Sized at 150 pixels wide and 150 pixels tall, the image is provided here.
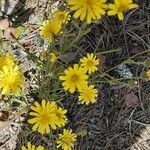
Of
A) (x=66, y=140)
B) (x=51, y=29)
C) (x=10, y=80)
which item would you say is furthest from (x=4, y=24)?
(x=66, y=140)

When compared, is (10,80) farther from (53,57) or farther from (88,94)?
(88,94)

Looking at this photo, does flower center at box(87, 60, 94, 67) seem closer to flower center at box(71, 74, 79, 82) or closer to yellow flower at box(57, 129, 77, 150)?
flower center at box(71, 74, 79, 82)

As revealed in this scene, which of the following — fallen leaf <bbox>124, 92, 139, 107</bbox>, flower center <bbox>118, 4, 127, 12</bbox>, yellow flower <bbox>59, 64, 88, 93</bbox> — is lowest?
fallen leaf <bbox>124, 92, 139, 107</bbox>

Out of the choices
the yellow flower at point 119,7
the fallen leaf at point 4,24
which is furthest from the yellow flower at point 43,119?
the fallen leaf at point 4,24

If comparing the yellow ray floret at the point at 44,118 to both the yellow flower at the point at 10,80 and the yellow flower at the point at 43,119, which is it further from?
the yellow flower at the point at 10,80

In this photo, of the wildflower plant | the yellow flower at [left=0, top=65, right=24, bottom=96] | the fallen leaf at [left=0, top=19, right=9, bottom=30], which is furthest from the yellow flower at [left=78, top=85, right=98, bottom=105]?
the fallen leaf at [left=0, top=19, right=9, bottom=30]

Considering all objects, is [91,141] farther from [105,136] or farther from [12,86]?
[12,86]
